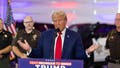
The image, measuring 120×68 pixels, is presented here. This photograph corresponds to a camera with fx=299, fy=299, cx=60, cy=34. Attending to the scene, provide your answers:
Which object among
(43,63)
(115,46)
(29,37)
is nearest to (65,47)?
(43,63)

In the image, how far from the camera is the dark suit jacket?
3244mm

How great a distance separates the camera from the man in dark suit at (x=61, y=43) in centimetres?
319

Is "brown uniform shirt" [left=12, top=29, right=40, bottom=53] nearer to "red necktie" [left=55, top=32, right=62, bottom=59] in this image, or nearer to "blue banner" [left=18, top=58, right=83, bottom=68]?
"red necktie" [left=55, top=32, right=62, bottom=59]

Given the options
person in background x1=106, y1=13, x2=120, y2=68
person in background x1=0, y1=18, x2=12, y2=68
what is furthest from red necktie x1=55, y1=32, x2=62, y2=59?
person in background x1=0, y1=18, x2=12, y2=68

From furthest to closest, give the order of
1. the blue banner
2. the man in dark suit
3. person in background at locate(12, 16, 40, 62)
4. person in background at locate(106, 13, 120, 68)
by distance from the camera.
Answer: person in background at locate(12, 16, 40, 62) < person in background at locate(106, 13, 120, 68) < the man in dark suit < the blue banner

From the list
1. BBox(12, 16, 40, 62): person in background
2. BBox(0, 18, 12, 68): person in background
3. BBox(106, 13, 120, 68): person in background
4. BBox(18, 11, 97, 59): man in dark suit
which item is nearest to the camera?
BBox(18, 11, 97, 59): man in dark suit

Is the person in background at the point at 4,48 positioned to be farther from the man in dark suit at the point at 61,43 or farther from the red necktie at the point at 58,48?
the red necktie at the point at 58,48

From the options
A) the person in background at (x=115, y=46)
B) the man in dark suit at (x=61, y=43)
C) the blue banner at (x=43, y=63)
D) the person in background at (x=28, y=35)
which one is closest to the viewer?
the blue banner at (x=43, y=63)

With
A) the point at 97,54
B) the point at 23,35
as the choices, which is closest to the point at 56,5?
the point at 97,54

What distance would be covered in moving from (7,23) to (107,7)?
2.34 m

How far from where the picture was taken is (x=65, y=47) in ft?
10.7

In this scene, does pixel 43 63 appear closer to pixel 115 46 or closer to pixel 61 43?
pixel 61 43

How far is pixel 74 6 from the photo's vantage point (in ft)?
23.4

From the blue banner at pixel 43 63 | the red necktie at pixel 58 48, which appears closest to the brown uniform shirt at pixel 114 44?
the red necktie at pixel 58 48
